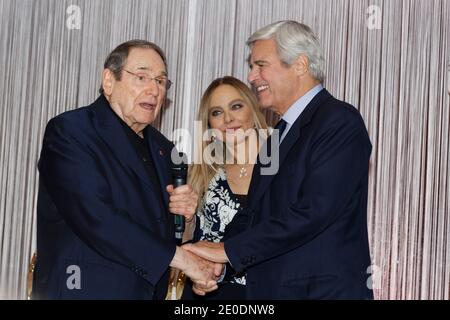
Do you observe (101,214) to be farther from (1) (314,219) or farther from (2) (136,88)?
(1) (314,219)

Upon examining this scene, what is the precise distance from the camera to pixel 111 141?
2975 millimetres

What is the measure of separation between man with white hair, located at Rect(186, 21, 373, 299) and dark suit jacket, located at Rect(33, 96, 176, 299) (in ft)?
1.17

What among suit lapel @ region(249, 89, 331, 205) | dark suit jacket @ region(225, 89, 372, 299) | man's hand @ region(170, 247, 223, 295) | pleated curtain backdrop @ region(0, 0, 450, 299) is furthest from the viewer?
pleated curtain backdrop @ region(0, 0, 450, 299)

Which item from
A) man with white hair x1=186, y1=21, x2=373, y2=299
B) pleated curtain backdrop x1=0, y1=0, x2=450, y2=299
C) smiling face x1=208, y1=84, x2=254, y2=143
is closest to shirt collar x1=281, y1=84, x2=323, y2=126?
man with white hair x1=186, y1=21, x2=373, y2=299

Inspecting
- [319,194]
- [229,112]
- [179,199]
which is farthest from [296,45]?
[229,112]

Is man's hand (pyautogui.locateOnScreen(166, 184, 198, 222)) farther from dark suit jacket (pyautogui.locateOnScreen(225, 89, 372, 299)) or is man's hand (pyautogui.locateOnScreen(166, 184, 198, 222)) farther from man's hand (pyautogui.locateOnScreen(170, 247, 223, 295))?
dark suit jacket (pyautogui.locateOnScreen(225, 89, 372, 299))

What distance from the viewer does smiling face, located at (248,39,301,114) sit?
10.2ft

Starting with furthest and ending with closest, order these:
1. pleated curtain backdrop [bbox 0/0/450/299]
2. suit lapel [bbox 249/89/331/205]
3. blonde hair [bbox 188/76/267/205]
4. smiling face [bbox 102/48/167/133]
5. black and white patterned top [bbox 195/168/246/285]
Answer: pleated curtain backdrop [bbox 0/0/450/299] < blonde hair [bbox 188/76/267/205] < black and white patterned top [bbox 195/168/246/285] < smiling face [bbox 102/48/167/133] < suit lapel [bbox 249/89/331/205]

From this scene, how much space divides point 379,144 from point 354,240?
178 cm

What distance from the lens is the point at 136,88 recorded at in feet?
10.4

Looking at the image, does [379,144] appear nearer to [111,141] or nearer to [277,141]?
[277,141]

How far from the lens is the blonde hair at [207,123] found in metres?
3.89

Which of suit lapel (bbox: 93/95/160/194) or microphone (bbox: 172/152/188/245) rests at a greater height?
suit lapel (bbox: 93/95/160/194)
